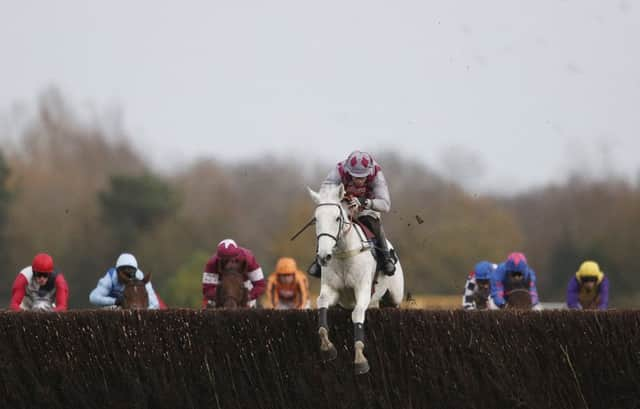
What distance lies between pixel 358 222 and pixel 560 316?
6.03 feet

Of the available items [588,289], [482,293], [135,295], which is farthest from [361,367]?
[588,289]

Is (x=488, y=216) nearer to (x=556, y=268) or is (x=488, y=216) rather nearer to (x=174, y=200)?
(x=556, y=268)

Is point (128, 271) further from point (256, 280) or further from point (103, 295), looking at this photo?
point (256, 280)

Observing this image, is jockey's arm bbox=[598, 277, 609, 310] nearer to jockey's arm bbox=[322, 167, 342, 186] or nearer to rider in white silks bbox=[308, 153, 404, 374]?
rider in white silks bbox=[308, 153, 404, 374]

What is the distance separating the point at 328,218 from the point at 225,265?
183 inches

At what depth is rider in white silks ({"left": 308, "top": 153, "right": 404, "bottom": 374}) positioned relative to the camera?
9.55m

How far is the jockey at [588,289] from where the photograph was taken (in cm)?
1683

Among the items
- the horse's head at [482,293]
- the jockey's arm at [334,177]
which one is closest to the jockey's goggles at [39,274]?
the jockey's arm at [334,177]

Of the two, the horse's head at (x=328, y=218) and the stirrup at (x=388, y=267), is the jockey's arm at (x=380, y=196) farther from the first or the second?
the horse's head at (x=328, y=218)

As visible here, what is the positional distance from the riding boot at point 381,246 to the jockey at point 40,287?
459cm

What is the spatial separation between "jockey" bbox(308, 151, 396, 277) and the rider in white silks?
0.50 feet

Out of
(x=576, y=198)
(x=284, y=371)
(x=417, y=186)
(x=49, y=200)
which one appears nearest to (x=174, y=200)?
(x=49, y=200)

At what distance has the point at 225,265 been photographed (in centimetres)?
1402

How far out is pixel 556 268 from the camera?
44500 millimetres
